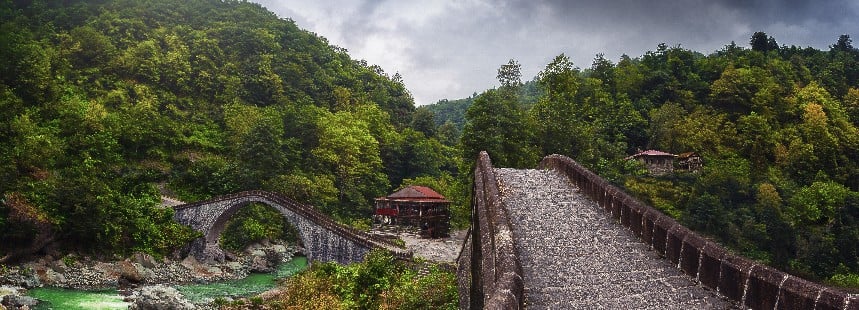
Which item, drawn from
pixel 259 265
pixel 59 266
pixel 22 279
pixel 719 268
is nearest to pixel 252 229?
pixel 259 265

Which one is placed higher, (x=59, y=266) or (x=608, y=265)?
(x=608, y=265)

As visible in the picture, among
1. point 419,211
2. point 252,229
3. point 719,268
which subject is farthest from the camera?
point 252,229

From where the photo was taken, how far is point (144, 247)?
92.0ft

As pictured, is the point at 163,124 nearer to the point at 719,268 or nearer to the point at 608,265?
the point at 608,265

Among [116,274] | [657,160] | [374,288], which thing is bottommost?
[116,274]

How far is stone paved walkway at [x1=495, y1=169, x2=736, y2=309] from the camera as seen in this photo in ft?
25.5

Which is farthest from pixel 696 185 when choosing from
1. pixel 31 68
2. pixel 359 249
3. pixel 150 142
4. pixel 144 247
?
pixel 31 68

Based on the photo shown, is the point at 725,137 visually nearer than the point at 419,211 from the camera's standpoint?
No

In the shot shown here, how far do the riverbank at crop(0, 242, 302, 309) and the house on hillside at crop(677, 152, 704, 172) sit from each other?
30.2 metres

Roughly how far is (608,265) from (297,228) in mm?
21517

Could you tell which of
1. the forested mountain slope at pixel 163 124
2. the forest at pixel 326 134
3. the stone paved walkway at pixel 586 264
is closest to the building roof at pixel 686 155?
the forest at pixel 326 134

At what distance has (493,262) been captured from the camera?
8078 millimetres

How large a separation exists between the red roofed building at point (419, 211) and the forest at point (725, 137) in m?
5.38

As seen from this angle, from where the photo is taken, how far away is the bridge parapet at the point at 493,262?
250 inches
